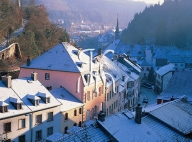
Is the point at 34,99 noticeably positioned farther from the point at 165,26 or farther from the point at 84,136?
the point at 165,26

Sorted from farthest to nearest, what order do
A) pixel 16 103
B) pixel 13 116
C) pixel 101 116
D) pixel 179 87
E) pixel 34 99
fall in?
pixel 179 87, pixel 34 99, pixel 16 103, pixel 13 116, pixel 101 116

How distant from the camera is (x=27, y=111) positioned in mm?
25594

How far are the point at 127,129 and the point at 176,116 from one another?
5.31m

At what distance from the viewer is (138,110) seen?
23031 mm

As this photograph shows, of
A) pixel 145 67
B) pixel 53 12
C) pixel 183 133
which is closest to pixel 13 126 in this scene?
pixel 183 133

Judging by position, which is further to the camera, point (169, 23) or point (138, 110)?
point (169, 23)

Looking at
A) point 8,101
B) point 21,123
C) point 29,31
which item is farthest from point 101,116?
point 29,31

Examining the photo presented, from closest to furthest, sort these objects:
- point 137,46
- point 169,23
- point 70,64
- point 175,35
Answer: point 70,64 → point 137,46 → point 175,35 → point 169,23

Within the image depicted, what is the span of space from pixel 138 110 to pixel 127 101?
943 inches

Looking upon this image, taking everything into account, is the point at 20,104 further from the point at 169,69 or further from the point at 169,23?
the point at 169,23

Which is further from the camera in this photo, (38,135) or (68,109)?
(68,109)

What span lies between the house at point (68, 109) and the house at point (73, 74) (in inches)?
25.8

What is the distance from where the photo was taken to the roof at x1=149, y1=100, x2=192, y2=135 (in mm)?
24281

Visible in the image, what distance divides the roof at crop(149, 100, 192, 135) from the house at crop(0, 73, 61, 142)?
863cm
